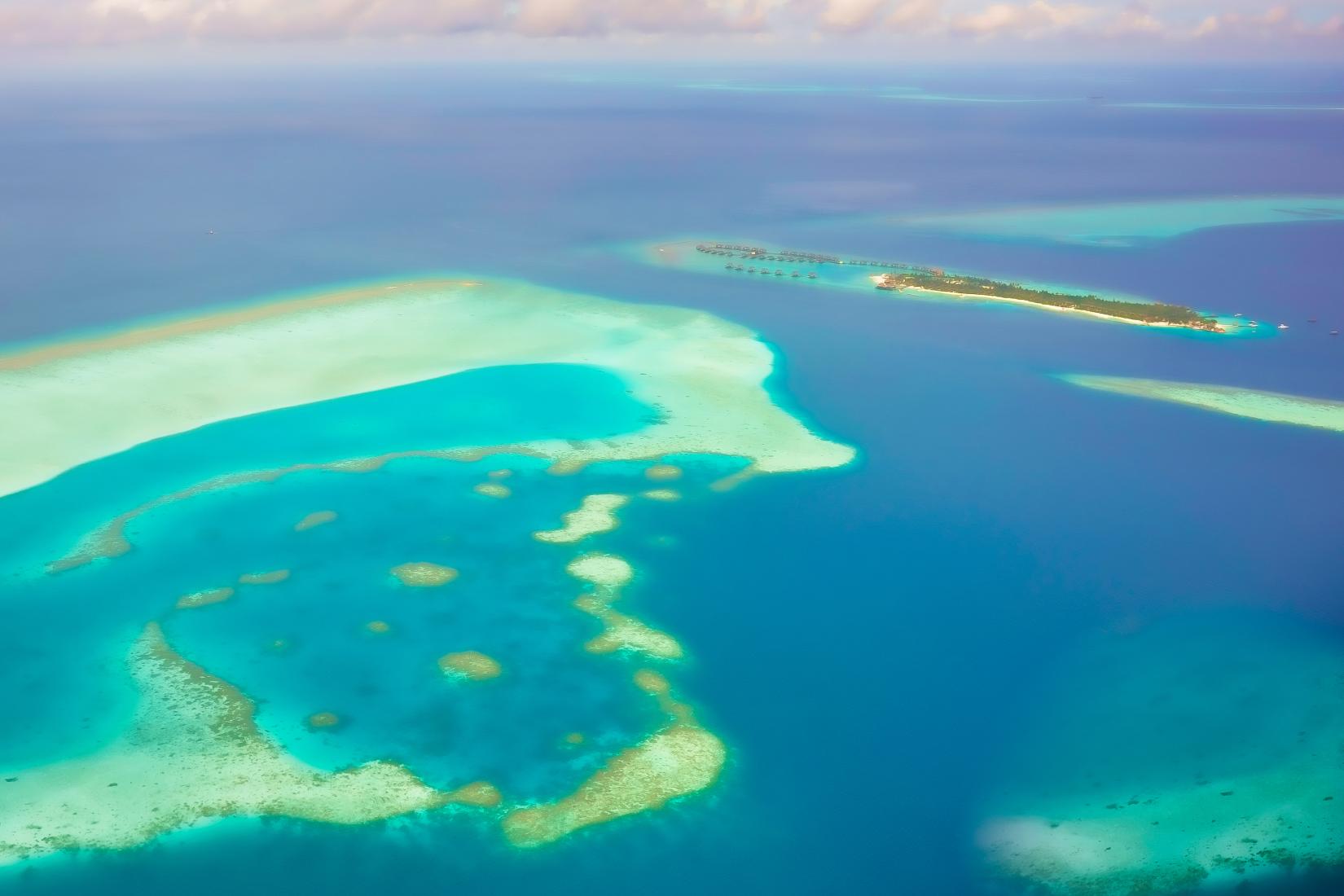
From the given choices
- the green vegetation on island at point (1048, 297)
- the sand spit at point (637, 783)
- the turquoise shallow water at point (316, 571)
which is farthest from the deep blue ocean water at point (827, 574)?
the green vegetation on island at point (1048, 297)

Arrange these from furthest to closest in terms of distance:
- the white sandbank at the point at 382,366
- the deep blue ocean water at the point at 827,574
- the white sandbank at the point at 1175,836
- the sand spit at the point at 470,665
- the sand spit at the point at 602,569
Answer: the white sandbank at the point at 382,366
the sand spit at the point at 602,569
the sand spit at the point at 470,665
the deep blue ocean water at the point at 827,574
the white sandbank at the point at 1175,836

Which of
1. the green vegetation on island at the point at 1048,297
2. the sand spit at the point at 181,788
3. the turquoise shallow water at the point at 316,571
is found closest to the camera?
the sand spit at the point at 181,788

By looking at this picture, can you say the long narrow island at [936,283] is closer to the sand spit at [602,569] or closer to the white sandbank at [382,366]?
the white sandbank at [382,366]

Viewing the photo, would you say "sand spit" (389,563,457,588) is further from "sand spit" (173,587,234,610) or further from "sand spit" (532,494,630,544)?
"sand spit" (173,587,234,610)

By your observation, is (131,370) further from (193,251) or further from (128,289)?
(193,251)

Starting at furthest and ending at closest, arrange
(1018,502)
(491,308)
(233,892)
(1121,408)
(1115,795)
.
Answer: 1. (491,308)
2. (1121,408)
3. (1018,502)
4. (1115,795)
5. (233,892)

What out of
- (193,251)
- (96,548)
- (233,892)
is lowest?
(233,892)

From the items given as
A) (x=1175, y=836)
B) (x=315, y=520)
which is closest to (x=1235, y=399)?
(x=1175, y=836)

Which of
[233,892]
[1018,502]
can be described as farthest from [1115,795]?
[233,892]
